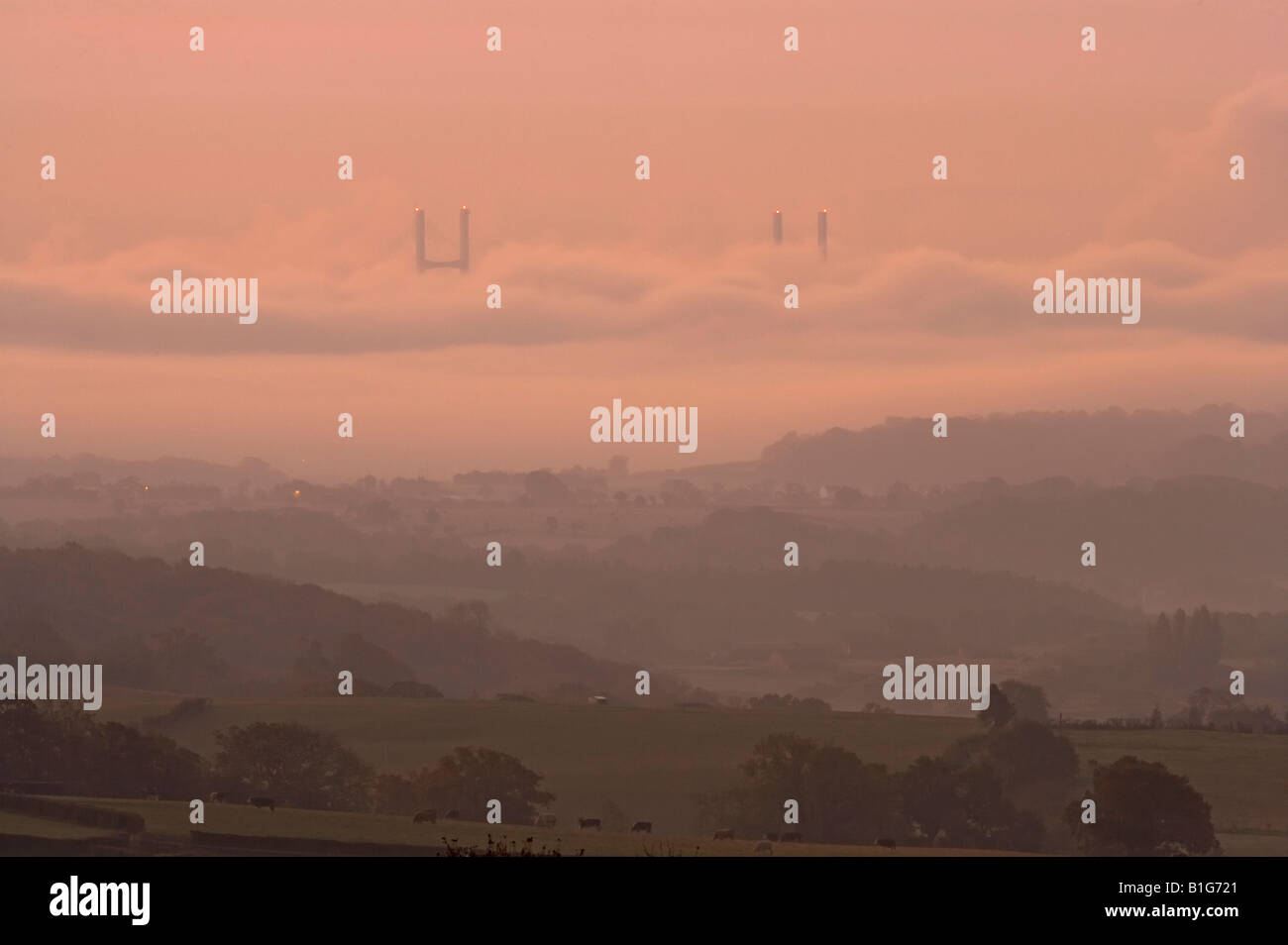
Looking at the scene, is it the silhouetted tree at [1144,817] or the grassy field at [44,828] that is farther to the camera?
the silhouetted tree at [1144,817]

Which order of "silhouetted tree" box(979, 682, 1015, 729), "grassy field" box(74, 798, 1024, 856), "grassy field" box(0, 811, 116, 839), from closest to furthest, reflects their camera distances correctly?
"grassy field" box(74, 798, 1024, 856), "grassy field" box(0, 811, 116, 839), "silhouetted tree" box(979, 682, 1015, 729)

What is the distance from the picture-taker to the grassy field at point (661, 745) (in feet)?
506

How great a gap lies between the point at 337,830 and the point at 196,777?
49601 millimetres

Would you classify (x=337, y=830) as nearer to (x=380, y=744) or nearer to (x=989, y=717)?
(x=380, y=744)

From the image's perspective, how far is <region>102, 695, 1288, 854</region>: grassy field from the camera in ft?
506

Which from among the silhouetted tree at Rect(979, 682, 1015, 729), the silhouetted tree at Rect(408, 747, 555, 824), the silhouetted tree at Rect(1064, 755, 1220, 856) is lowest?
the silhouetted tree at Rect(1064, 755, 1220, 856)

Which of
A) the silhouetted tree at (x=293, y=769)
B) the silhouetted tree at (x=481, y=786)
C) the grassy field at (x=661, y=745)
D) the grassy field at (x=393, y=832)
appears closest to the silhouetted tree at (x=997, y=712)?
the grassy field at (x=661, y=745)

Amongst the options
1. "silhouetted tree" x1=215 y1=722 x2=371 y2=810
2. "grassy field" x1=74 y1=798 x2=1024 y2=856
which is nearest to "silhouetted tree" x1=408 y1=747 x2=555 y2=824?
"silhouetted tree" x1=215 y1=722 x2=371 y2=810

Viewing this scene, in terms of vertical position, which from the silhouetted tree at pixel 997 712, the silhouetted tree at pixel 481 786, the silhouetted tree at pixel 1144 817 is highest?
the silhouetted tree at pixel 997 712

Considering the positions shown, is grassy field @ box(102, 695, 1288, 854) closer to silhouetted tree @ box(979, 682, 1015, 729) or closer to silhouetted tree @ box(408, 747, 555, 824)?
silhouetted tree @ box(979, 682, 1015, 729)

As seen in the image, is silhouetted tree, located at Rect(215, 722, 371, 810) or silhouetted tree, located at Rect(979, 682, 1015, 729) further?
silhouetted tree, located at Rect(979, 682, 1015, 729)

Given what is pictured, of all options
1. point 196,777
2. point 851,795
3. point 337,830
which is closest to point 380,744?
point 196,777

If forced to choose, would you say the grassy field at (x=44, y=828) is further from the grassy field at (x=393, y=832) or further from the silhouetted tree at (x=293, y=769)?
the silhouetted tree at (x=293, y=769)

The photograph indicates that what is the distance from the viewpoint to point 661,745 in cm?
17475
